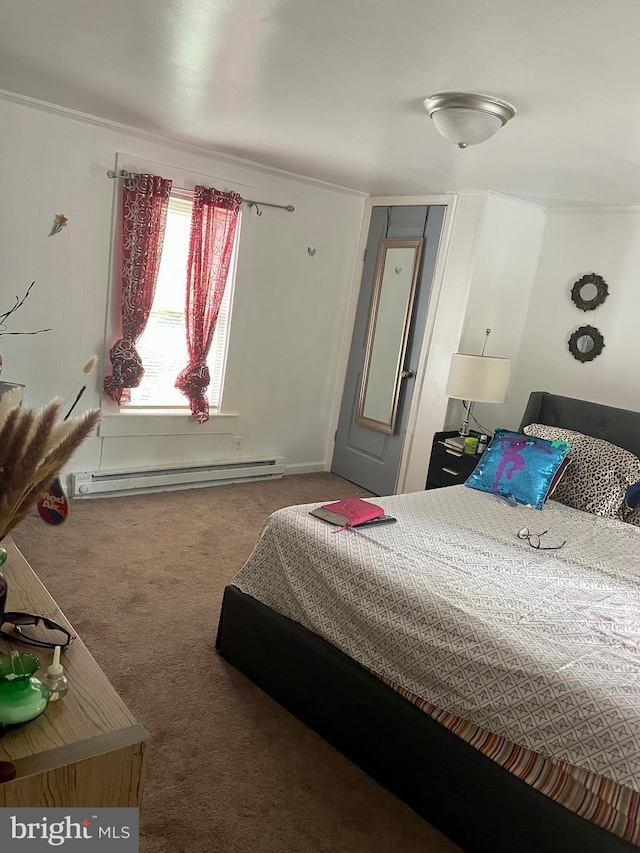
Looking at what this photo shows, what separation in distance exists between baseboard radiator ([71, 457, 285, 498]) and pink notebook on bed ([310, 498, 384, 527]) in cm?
200

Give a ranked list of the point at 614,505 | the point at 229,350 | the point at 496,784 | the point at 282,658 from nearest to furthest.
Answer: the point at 496,784
the point at 282,658
the point at 614,505
the point at 229,350

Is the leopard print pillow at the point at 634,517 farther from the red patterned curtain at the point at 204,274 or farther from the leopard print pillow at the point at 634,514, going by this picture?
the red patterned curtain at the point at 204,274

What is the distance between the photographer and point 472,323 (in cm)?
432

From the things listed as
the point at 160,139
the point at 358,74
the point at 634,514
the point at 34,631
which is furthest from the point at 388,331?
the point at 34,631

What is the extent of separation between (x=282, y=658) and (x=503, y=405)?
9.24ft

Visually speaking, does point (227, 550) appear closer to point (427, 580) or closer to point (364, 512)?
point (364, 512)

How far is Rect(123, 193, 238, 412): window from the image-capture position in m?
4.07

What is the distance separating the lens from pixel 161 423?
4.29 meters

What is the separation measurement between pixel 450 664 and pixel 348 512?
2.75 feet

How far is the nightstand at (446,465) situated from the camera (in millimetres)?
4039

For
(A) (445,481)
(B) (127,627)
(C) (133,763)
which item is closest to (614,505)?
(A) (445,481)

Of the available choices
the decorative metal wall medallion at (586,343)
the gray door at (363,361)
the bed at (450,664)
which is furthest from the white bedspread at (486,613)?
the gray door at (363,361)

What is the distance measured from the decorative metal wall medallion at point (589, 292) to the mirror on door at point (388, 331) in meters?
1.09

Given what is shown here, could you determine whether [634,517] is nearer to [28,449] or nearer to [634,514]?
[634,514]
